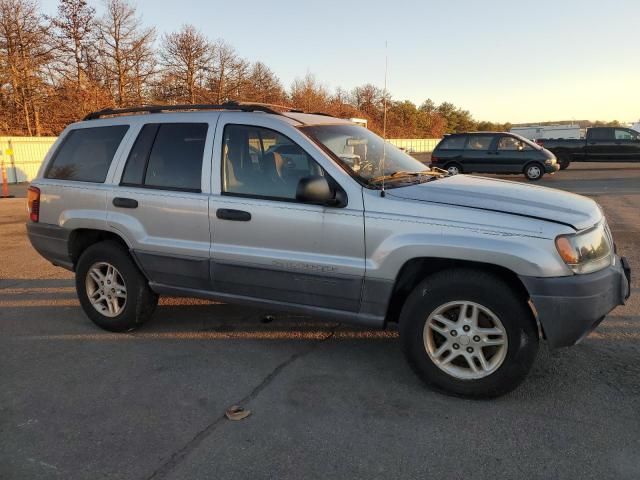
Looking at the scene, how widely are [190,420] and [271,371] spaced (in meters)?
0.80

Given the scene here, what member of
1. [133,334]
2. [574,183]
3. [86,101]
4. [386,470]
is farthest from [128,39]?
[386,470]

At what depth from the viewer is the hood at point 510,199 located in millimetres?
3256

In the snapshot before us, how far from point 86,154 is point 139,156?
0.70 m

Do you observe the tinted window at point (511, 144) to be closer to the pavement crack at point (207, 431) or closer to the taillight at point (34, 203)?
the pavement crack at point (207, 431)

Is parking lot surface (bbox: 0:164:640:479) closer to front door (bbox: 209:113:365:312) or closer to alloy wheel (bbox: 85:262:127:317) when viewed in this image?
alloy wheel (bbox: 85:262:127:317)

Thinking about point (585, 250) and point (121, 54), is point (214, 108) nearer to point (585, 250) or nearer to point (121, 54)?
point (585, 250)

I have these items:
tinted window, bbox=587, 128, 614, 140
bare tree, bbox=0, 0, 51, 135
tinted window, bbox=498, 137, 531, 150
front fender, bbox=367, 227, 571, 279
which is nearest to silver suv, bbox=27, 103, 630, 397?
front fender, bbox=367, 227, 571, 279

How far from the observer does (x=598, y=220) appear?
11.4 ft

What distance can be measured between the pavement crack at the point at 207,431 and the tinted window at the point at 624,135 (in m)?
21.8

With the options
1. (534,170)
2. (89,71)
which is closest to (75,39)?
(89,71)

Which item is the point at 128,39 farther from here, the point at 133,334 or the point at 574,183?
the point at 133,334

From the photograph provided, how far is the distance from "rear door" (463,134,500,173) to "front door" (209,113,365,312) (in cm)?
1543

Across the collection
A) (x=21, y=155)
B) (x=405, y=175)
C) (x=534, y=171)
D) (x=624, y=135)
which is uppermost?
(x=624, y=135)

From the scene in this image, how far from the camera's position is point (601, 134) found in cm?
2177
